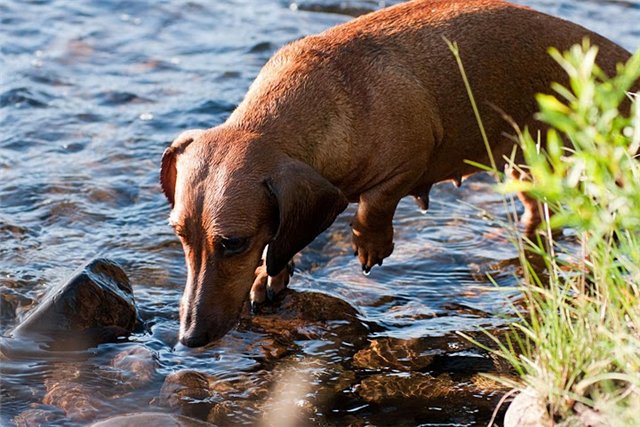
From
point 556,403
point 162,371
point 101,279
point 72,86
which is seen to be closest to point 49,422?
point 162,371

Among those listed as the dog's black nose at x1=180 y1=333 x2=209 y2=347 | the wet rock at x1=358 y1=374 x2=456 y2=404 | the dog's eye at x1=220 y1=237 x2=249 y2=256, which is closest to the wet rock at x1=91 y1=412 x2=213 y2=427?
the dog's black nose at x1=180 y1=333 x2=209 y2=347

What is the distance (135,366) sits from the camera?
557 cm

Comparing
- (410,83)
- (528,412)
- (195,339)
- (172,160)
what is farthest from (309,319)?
(528,412)

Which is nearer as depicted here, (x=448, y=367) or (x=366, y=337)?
(x=448, y=367)

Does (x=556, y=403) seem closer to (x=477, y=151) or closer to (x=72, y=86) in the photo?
(x=477, y=151)

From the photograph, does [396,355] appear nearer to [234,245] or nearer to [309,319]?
[309,319]

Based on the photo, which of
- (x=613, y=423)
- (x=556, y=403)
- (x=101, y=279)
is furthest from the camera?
(x=101, y=279)

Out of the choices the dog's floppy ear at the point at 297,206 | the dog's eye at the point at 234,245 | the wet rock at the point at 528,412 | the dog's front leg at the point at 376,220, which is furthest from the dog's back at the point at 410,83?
the wet rock at the point at 528,412

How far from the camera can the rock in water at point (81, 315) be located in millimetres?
5758

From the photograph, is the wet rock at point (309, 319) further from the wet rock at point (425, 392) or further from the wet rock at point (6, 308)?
the wet rock at point (6, 308)

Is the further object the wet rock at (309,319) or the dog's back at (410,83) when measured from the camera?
the wet rock at (309,319)

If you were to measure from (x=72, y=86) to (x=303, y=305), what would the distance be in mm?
4332

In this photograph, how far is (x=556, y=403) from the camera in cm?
389

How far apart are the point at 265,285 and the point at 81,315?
1.12 metres
